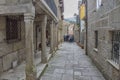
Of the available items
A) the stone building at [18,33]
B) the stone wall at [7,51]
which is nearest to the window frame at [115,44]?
the stone building at [18,33]

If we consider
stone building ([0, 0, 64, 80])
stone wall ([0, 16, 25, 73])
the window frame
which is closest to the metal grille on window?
the window frame

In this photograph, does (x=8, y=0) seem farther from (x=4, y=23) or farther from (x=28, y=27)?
(x=4, y=23)

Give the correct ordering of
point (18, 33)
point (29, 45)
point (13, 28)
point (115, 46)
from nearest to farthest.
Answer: point (29, 45) < point (115, 46) < point (13, 28) < point (18, 33)

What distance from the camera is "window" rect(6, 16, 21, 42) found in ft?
22.8

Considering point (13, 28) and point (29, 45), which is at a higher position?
point (13, 28)

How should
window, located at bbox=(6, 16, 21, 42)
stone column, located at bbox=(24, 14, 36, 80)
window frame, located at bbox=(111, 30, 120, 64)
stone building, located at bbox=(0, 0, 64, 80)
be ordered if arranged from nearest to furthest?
1. stone building, located at bbox=(0, 0, 64, 80)
2. stone column, located at bbox=(24, 14, 36, 80)
3. window frame, located at bbox=(111, 30, 120, 64)
4. window, located at bbox=(6, 16, 21, 42)

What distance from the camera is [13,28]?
7.60 metres

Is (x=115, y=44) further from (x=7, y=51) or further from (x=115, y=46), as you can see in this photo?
(x=7, y=51)

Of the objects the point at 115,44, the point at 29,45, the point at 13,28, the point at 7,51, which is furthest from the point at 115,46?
the point at 13,28

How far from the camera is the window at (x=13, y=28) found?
694cm

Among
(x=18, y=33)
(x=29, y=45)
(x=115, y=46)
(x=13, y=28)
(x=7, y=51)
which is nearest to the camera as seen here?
(x=29, y=45)

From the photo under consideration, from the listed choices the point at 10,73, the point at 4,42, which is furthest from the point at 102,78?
the point at 4,42

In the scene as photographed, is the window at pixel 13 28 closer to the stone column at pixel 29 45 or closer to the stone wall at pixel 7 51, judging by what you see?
the stone wall at pixel 7 51

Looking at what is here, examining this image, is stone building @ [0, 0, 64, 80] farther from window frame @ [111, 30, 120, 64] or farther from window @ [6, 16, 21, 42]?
window frame @ [111, 30, 120, 64]
